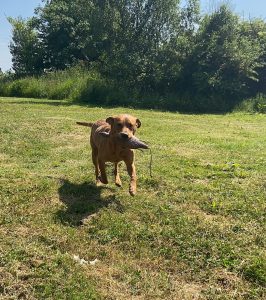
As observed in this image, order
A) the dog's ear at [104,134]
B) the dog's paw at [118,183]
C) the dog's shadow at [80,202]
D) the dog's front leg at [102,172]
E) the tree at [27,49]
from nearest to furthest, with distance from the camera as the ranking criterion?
the dog's shadow at [80,202] < the dog's ear at [104,134] < the dog's front leg at [102,172] < the dog's paw at [118,183] < the tree at [27,49]

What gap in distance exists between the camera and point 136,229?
4027 millimetres

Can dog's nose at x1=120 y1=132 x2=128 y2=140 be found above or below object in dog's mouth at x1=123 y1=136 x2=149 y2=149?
above

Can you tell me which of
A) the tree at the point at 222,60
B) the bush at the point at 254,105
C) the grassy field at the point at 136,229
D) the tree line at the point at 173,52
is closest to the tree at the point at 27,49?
the tree line at the point at 173,52

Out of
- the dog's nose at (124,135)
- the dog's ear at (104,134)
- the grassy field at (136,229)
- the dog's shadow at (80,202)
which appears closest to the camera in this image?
the grassy field at (136,229)

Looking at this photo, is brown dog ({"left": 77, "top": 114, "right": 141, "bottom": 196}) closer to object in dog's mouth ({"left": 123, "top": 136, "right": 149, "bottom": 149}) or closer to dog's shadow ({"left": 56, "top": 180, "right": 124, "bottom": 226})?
object in dog's mouth ({"left": 123, "top": 136, "right": 149, "bottom": 149})

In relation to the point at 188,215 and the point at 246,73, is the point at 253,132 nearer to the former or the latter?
the point at 188,215

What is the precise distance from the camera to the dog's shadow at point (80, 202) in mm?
4309

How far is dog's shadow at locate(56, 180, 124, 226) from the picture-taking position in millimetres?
4309

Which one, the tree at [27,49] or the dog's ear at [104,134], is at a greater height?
the tree at [27,49]

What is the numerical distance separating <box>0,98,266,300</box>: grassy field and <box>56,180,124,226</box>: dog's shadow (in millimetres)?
12

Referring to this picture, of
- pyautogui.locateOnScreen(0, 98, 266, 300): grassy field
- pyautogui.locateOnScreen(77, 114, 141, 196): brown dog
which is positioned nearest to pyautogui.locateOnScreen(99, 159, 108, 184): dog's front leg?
pyautogui.locateOnScreen(77, 114, 141, 196): brown dog

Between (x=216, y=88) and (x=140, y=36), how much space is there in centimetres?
470

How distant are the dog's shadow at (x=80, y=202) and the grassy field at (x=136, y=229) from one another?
0.04 feet

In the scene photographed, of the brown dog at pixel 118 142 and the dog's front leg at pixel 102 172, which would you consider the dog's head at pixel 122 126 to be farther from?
the dog's front leg at pixel 102 172
